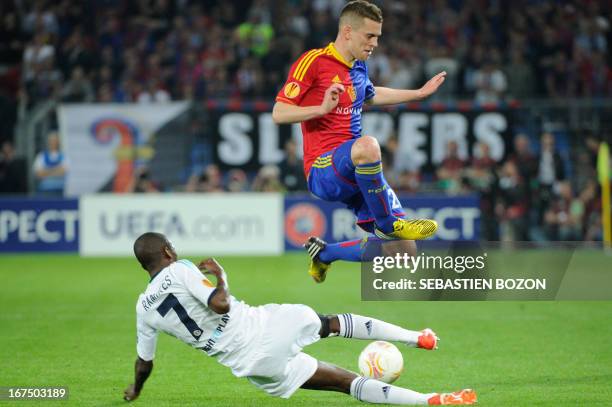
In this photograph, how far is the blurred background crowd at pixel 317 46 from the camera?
19.0 m

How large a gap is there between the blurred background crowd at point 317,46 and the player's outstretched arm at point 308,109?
10909 mm

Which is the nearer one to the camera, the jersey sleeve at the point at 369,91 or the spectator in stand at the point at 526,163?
the jersey sleeve at the point at 369,91

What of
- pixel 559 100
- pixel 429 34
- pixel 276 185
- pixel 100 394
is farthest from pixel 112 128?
pixel 100 394

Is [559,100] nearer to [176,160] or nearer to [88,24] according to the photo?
[176,160]

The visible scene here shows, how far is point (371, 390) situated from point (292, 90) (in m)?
2.45

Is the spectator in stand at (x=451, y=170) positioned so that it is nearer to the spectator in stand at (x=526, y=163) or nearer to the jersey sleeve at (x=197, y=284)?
the spectator in stand at (x=526, y=163)

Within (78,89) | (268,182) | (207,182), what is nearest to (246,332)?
(207,182)

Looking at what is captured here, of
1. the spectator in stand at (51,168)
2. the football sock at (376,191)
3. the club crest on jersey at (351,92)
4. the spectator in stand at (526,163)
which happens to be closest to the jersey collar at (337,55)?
the club crest on jersey at (351,92)

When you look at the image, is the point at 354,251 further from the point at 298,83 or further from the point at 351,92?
the point at 298,83

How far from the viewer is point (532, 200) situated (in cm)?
1916

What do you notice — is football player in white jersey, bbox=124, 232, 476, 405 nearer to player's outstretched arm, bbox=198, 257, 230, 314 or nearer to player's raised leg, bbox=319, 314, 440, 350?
player's outstretched arm, bbox=198, 257, 230, 314

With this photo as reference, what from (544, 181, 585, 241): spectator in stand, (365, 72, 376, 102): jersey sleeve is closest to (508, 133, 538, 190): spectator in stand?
(544, 181, 585, 241): spectator in stand

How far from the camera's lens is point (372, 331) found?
741cm

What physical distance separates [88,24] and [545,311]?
44.3 ft
